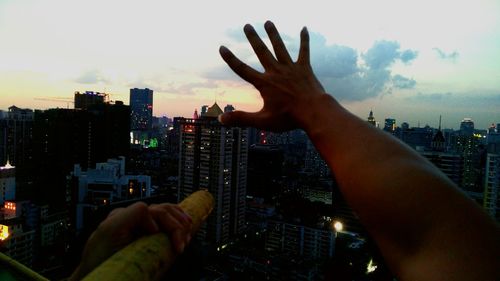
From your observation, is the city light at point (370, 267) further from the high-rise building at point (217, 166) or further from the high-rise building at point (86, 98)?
the high-rise building at point (86, 98)

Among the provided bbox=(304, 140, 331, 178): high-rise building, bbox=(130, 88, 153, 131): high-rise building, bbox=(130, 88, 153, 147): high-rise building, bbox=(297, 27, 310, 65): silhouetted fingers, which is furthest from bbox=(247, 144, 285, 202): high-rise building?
bbox=(130, 88, 153, 131): high-rise building

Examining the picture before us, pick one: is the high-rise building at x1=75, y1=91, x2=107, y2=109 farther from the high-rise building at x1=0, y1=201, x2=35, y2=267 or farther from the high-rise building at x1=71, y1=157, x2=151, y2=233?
the high-rise building at x1=0, y1=201, x2=35, y2=267

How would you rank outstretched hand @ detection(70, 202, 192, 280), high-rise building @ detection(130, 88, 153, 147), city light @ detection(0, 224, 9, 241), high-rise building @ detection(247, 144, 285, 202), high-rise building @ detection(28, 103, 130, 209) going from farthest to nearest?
high-rise building @ detection(130, 88, 153, 147) < high-rise building @ detection(247, 144, 285, 202) < high-rise building @ detection(28, 103, 130, 209) < city light @ detection(0, 224, 9, 241) < outstretched hand @ detection(70, 202, 192, 280)

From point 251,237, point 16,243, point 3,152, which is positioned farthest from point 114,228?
point 3,152

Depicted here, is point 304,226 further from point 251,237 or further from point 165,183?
point 165,183

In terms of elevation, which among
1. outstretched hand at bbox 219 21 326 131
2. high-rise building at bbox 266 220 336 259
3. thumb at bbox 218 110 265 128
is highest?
outstretched hand at bbox 219 21 326 131

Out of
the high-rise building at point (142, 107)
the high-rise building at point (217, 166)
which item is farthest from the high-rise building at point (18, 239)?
the high-rise building at point (142, 107)

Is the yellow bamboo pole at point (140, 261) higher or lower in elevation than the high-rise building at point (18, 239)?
higher
